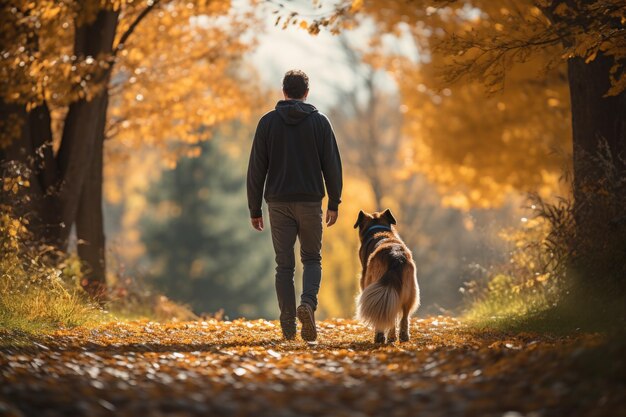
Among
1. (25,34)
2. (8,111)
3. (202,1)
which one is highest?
(202,1)

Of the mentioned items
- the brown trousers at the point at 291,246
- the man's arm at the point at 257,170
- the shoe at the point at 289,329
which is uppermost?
the man's arm at the point at 257,170

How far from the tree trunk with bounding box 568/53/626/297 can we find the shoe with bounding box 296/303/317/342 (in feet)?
8.91

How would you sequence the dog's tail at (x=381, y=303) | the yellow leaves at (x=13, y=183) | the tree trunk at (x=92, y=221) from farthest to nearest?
the tree trunk at (x=92, y=221) → the yellow leaves at (x=13, y=183) → the dog's tail at (x=381, y=303)

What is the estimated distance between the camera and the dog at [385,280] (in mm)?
7543

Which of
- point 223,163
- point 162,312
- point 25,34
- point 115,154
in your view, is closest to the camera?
point 25,34

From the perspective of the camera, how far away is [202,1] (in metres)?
13.4

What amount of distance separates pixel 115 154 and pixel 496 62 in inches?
420

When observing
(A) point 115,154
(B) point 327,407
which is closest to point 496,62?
(B) point 327,407

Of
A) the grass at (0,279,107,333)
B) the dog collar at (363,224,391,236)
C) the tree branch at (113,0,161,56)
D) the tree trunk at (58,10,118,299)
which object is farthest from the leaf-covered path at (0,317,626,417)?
the tree branch at (113,0,161,56)

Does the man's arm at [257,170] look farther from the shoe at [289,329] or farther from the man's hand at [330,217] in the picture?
the shoe at [289,329]

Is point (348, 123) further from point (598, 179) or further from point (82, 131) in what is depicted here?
point (598, 179)

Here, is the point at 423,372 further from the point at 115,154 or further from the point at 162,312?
the point at 115,154

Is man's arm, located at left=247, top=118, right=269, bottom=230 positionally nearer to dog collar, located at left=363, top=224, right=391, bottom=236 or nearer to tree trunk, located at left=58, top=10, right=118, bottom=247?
dog collar, located at left=363, top=224, right=391, bottom=236

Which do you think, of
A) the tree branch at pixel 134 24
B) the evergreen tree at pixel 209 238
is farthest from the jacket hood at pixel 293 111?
the evergreen tree at pixel 209 238
